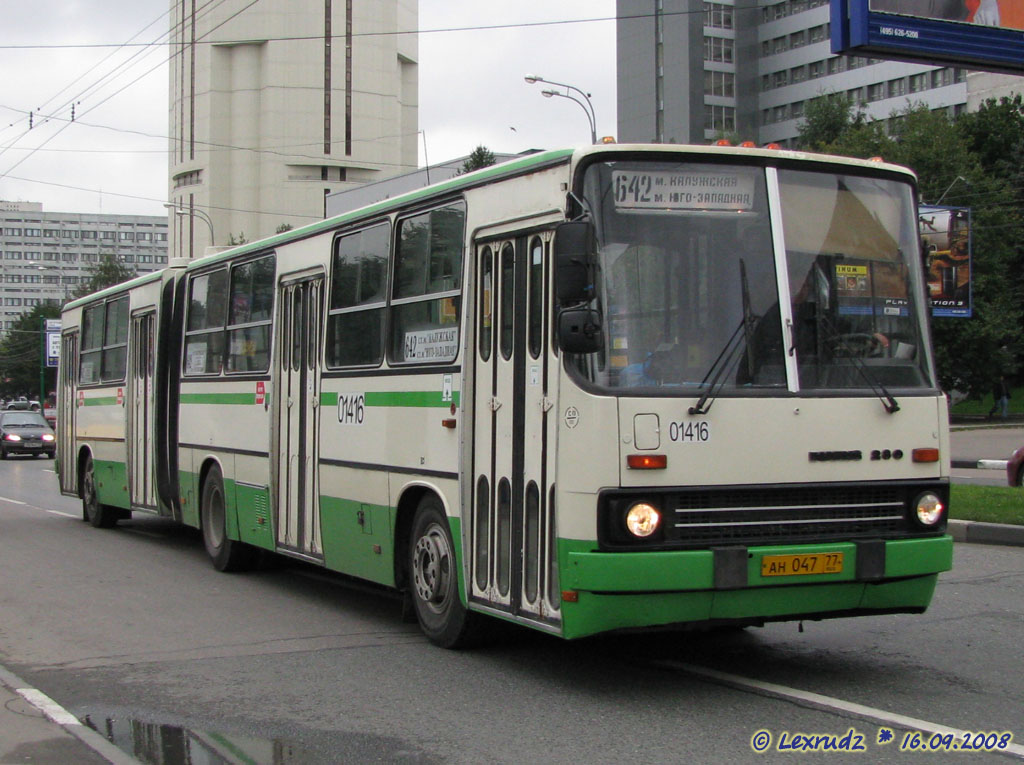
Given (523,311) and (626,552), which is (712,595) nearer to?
(626,552)

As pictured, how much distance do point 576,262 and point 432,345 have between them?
6.96ft

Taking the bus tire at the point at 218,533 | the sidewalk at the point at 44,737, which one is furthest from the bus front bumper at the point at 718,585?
the bus tire at the point at 218,533

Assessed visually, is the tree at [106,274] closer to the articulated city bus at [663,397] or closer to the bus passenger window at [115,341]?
the bus passenger window at [115,341]

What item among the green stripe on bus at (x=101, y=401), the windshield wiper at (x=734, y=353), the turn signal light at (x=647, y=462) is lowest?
the turn signal light at (x=647, y=462)

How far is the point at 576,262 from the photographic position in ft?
21.5

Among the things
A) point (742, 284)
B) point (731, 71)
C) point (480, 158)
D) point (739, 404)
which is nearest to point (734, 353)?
point (739, 404)

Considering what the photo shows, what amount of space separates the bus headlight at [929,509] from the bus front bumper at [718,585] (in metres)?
0.13

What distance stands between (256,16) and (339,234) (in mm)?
96939

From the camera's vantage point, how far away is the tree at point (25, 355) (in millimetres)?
99375

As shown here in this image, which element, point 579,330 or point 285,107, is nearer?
point 579,330

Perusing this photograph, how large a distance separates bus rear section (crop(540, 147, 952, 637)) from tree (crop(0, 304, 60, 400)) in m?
95.6

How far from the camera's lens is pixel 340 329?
998cm

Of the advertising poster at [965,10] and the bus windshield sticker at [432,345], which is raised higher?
the advertising poster at [965,10]

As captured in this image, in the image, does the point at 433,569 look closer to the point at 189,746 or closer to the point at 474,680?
the point at 474,680
